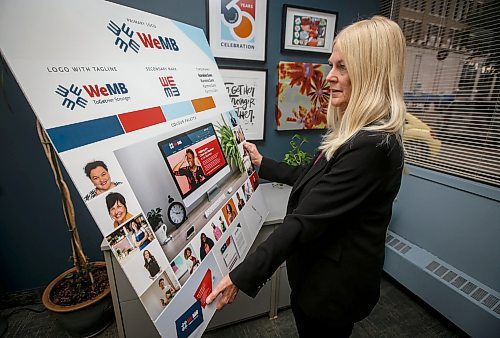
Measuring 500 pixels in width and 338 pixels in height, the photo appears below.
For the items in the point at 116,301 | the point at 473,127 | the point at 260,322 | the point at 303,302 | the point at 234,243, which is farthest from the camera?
the point at 260,322

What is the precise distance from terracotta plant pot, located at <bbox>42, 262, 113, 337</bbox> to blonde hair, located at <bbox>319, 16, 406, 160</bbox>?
1.56 metres

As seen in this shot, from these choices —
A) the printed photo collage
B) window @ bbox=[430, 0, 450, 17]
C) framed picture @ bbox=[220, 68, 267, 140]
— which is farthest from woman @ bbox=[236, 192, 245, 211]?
window @ bbox=[430, 0, 450, 17]

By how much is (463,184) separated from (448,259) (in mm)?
543

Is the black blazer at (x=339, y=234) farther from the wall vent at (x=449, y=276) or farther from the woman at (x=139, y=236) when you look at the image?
the wall vent at (x=449, y=276)

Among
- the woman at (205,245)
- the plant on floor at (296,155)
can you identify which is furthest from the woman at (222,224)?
the plant on floor at (296,155)

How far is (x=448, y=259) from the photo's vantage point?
1893mm

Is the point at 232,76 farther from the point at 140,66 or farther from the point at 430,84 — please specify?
the point at 430,84

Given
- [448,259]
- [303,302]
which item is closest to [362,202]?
[303,302]

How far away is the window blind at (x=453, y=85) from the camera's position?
1.64 meters

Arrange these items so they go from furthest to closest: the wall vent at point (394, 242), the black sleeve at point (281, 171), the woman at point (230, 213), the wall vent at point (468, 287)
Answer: the wall vent at point (394, 242) → the wall vent at point (468, 287) → the black sleeve at point (281, 171) → the woman at point (230, 213)

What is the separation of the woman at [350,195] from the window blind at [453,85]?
4.05ft

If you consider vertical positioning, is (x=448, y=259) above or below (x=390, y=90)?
below

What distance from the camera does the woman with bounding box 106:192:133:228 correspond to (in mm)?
681

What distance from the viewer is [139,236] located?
73 centimetres
